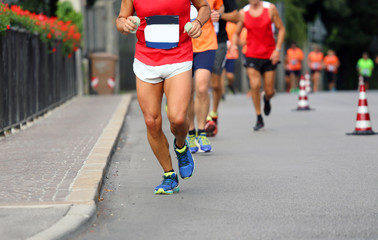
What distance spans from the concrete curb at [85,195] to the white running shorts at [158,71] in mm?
874

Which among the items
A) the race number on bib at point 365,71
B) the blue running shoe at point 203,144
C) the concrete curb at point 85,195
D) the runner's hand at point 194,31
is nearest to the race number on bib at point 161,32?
the runner's hand at point 194,31

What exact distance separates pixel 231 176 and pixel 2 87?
4.14 metres

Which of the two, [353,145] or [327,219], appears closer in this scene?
[327,219]

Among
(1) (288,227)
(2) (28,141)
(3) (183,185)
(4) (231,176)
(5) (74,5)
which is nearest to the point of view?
(1) (288,227)

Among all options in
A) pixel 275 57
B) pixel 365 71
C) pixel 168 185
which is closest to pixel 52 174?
pixel 168 185

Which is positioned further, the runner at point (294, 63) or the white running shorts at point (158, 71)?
the runner at point (294, 63)

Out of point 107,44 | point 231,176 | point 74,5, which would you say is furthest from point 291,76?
point 231,176

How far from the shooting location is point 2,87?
37.1 ft

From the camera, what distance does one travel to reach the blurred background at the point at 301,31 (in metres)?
28.0

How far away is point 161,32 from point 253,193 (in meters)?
1.42

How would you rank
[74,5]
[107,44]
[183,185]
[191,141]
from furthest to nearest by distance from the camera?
1. [107,44]
2. [74,5]
3. [191,141]
4. [183,185]

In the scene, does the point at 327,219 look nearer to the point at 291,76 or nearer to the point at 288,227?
the point at 288,227

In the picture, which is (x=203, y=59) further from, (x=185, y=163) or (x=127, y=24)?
(x=127, y=24)

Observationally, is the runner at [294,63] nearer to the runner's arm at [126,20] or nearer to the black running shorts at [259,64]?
the black running shorts at [259,64]
